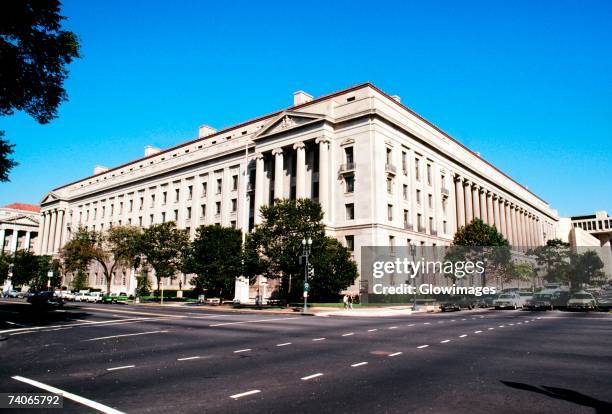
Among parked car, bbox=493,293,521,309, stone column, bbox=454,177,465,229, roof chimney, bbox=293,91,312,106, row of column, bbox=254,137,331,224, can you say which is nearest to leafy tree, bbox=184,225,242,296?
row of column, bbox=254,137,331,224

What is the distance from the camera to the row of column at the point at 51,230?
108 m

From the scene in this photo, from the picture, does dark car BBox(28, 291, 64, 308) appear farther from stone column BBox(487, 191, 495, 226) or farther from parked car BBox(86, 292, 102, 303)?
stone column BBox(487, 191, 495, 226)

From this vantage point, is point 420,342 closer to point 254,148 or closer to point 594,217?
point 254,148

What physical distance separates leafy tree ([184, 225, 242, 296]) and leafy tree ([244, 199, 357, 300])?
4.86 m

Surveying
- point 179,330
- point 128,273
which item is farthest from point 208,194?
point 179,330

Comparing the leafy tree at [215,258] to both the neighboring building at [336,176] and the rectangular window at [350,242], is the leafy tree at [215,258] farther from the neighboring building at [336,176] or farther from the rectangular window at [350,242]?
the rectangular window at [350,242]

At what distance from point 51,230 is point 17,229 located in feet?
63.9

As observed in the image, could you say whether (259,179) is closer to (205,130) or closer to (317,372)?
(205,130)

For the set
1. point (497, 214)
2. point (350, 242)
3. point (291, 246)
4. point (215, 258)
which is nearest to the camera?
point (291, 246)

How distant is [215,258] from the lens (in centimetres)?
4912

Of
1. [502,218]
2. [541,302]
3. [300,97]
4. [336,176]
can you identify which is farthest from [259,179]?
[502,218]

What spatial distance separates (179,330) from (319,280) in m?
23.7

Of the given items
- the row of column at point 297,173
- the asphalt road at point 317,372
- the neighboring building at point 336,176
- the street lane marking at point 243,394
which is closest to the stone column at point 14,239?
the neighboring building at point 336,176

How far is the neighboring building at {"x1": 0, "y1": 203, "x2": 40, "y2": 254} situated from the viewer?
4697 inches
